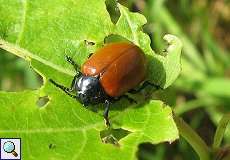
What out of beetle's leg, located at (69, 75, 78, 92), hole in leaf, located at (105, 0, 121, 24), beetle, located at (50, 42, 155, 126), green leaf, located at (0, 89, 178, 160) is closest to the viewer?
green leaf, located at (0, 89, 178, 160)

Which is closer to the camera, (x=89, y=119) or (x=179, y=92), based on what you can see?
(x=89, y=119)

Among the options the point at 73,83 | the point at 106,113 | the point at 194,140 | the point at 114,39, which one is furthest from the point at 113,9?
the point at 194,140

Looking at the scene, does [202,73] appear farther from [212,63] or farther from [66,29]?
[66,29]

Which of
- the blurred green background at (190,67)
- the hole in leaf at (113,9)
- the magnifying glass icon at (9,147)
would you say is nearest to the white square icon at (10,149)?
the magnifying glass icon at (9,147)

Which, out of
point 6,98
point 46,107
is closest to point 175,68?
point 46,107

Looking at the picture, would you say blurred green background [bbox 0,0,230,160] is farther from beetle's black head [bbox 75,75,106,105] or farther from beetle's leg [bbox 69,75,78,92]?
beetle's leg [bbox 69,75,78,92]

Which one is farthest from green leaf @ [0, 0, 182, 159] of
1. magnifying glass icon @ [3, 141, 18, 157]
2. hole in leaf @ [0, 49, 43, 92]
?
hole in leaf @ [0, 49, 43, 92]

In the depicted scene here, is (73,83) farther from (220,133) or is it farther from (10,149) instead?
(220,133)
